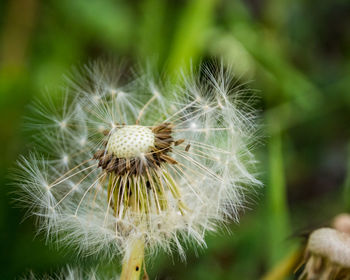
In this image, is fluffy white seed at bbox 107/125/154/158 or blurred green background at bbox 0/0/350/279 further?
blurred green background at bbox 0/0/350/279

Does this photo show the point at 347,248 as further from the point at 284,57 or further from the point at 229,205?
the point at 284,57

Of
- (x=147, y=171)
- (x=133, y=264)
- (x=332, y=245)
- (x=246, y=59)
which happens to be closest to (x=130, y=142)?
(x=147, y=171)

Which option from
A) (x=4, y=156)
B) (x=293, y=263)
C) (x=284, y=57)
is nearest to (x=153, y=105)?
(x=293, y=263)

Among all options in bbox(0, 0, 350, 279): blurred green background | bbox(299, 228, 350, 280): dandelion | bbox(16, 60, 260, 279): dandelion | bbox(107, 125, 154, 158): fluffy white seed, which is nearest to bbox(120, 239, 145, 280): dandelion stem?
bbox(16, 60, 260, 279): dandelion

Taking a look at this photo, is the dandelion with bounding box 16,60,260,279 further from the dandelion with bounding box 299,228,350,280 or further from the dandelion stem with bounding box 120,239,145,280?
the dandelion with bounding box 299,228,350,280

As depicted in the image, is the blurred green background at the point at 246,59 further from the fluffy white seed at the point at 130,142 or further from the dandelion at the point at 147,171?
the fluffy white seed at the point at 130,142

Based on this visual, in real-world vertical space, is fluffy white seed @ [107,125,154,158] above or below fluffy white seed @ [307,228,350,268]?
above

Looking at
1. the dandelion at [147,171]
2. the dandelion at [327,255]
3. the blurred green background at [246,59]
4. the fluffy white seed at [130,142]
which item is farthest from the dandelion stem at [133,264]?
the blurred green background at [246,59]


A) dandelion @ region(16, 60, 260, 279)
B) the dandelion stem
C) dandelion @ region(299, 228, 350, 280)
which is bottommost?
dandelion @ region(299, 228, 350, 280)
